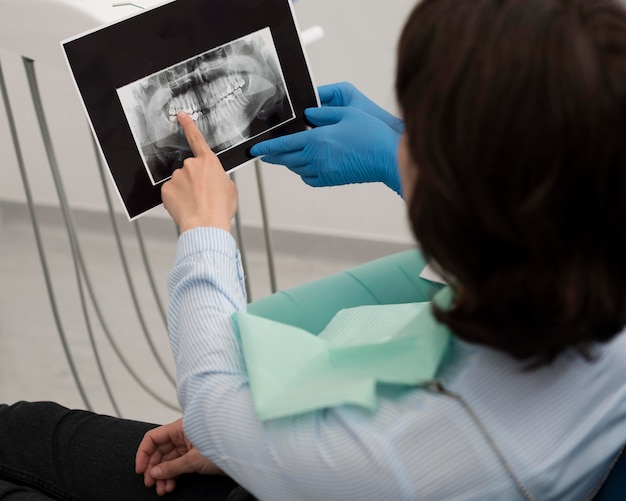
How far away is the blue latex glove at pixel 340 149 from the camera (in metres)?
1.03

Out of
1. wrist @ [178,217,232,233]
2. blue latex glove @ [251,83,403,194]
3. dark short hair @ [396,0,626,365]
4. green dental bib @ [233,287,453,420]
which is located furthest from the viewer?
blue latex glove @ [251,83,403,194]

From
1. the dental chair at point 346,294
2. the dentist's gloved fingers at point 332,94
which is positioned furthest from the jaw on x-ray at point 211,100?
the dental chair at point 346,294

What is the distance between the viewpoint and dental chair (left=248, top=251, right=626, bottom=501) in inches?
41.3

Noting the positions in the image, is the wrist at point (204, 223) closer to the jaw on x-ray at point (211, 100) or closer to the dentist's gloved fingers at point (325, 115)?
the jaw on x-ray at point (211, 100)

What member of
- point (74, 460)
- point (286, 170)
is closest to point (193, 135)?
point (74, 460)

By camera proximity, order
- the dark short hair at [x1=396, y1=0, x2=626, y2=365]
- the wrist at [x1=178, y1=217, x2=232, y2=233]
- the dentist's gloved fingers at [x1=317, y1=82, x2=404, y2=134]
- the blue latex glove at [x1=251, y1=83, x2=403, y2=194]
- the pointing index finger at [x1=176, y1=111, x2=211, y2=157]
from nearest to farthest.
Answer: the dark short hair at [x1=396, y1=0, x2=626, y2=365], the wrist at [x1=178, y1=217, x2=232, y2=233], the pointing index finger at [x1=176, y1=111, x2=211, y2=157], the blue latex glove at [x1=251, y1=83, x2=403, y2=194], the dentist's gloved fingers at [x1=317, y1=82, x2=404, y2=134]

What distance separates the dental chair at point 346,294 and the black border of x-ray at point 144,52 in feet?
0.65

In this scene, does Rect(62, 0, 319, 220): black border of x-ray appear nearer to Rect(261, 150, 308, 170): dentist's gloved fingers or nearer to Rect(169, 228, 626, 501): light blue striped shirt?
Rect(261, 150, 308, 170): dentist's gloved fingers

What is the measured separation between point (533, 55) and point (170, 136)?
1.76 ft

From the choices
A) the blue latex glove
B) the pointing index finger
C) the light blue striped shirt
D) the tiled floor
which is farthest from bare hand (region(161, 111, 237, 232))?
the tiled floor

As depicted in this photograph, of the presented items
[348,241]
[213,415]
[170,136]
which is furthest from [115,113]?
[348,241]

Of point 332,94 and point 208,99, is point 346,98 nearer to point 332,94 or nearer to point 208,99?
point 332,94

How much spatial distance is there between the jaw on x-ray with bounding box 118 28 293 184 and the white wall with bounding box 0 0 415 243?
0.95 meters

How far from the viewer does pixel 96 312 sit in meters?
1.84
